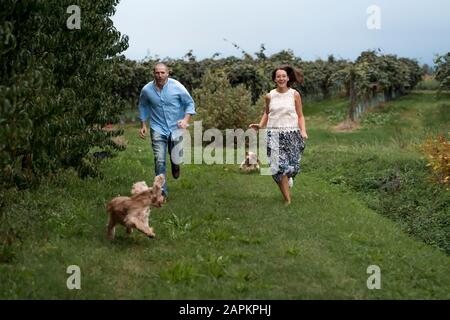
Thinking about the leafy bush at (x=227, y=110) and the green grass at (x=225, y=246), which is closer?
the green grass at (x=225, y=246)

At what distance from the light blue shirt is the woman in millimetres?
1424

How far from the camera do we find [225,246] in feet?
25.1

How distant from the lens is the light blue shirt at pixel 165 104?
1056cm

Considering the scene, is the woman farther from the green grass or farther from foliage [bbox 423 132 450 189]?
foliage [bbox 423 132 450 189]

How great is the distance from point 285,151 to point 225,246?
3326mm

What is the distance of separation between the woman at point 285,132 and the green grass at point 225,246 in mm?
566

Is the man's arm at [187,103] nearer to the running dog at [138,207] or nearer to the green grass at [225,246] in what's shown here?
the green grass at [225,246]

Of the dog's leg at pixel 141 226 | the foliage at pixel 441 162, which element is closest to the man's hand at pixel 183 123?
the dog's leg at pixel 141 226

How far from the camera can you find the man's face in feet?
34.0

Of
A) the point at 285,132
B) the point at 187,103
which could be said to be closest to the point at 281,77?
the point at 285,132

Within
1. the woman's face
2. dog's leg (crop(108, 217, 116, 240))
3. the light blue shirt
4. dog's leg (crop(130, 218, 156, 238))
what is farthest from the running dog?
the woman's face

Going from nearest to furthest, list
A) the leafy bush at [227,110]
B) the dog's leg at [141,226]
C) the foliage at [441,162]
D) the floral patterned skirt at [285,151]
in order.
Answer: the dog's leg at [141,226] < the floral patterned skirt at [285,151] < the foliage at [441,162] < the leafy bush at [227,110]
